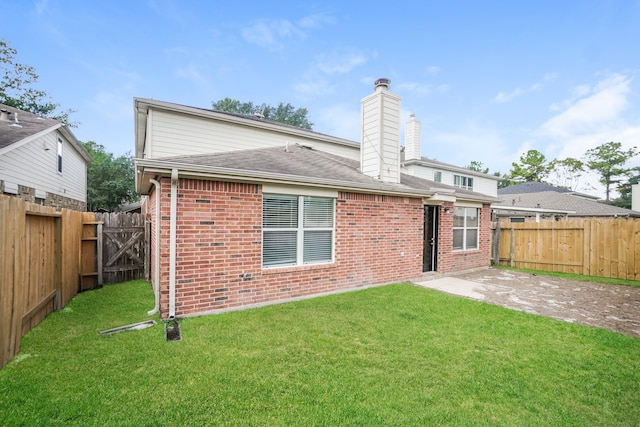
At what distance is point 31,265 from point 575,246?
14465mm

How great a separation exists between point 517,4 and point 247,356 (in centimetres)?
1414

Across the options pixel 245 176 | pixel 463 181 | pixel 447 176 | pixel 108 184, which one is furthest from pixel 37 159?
pixel 463 181

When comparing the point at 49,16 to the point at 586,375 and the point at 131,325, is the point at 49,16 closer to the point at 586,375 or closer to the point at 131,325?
the point at 131,325

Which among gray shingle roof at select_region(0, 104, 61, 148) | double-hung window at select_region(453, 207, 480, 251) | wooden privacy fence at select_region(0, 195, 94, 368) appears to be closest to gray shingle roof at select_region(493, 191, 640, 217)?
double-hung window at select_region(453, 207, 480, 251)

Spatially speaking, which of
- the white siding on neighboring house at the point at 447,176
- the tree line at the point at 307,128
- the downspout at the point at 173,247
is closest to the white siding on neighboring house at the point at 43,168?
the downspout at the point at 173,247

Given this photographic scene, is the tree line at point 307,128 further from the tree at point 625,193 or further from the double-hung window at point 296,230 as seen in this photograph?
the double-hung window at point 296,230

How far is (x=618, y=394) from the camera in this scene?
123 inches

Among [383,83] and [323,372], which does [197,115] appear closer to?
[383,83]

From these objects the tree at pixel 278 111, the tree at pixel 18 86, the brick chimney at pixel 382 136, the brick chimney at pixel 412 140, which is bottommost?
the brick chimney at pixel 382 136

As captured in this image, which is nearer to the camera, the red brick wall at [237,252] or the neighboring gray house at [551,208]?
the red brick wall at [237,252]

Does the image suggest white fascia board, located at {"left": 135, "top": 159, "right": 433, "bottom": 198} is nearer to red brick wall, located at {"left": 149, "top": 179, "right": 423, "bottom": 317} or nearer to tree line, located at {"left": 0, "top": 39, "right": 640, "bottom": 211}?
red brick wall, located at {"left": 149, "top": 179, "right": 423, "bottom": 317}

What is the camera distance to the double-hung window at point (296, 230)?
240 inches

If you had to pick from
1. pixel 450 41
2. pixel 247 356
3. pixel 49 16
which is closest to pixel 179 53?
pixel 49 16

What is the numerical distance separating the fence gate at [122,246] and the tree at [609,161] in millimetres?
58120
